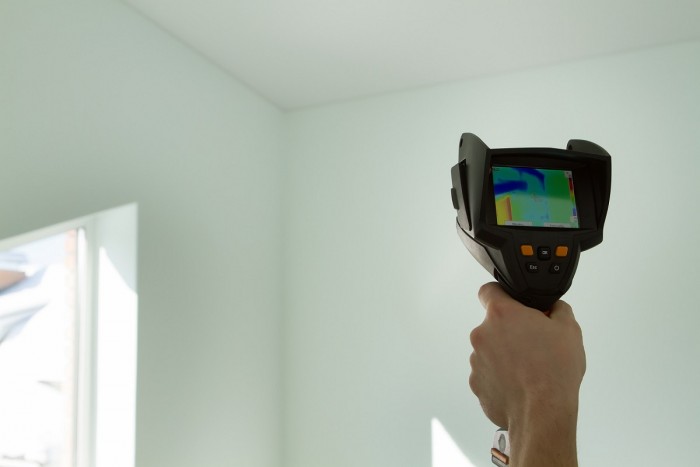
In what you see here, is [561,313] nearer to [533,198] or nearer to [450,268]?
[533,198]

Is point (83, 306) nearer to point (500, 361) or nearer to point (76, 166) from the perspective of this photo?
point (76, 166)

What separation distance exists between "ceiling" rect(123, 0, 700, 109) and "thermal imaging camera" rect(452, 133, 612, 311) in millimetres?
1402

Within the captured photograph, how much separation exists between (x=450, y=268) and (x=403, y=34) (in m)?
1.08

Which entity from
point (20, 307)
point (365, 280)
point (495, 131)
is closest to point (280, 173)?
point (365, 280)

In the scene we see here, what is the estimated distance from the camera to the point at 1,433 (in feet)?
5.96

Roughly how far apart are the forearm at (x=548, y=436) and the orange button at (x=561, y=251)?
26 cm

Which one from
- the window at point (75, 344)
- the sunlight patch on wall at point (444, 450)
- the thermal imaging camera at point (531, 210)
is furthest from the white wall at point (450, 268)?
the thermal imaging camera at point (531, 210)

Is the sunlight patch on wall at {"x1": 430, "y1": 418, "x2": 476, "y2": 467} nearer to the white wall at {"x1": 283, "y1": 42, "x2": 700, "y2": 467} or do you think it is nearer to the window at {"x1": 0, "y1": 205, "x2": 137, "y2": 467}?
the white wall at {"x1": 283, "y1": 42, "x2": 700, "y2": 467}

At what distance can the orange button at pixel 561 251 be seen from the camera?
833 mm

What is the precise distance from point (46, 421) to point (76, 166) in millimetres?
858

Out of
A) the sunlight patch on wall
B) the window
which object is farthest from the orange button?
the sunlight patch on wall

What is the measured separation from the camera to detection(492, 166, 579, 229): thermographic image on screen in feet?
2.85

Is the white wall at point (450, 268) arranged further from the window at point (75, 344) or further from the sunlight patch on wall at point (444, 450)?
the window at point (75, 344)

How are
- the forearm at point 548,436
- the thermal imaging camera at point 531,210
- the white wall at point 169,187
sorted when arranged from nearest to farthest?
the forearm at point 548,436
the thermal imaging camera at point 531,210
the white wall at point 169,187
